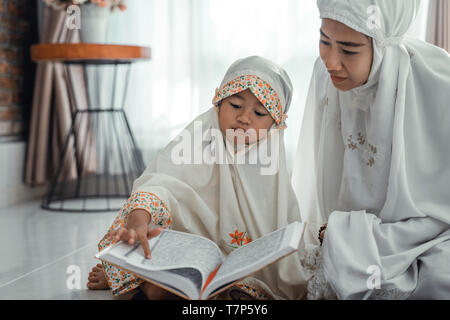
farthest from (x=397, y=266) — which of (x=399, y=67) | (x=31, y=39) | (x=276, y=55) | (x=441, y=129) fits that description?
(x=31, y=39)

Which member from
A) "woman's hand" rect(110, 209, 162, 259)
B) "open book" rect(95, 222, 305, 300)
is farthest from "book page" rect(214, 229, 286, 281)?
"woman's hand" rect(110, 209, 162, 259)

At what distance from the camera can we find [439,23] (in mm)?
2578

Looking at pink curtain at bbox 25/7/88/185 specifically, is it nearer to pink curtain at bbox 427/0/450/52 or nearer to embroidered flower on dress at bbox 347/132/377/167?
pink curtain at bbox 427/0/450/52

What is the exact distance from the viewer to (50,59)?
104 inches

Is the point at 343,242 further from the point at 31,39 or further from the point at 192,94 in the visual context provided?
the point at 31,39

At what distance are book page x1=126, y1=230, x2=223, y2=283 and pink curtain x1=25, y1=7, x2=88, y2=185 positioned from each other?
2.09 meters

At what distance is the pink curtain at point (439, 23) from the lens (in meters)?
2.54

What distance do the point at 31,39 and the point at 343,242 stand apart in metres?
2.69

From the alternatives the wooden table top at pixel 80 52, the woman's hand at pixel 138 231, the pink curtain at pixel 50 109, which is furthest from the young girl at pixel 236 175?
the pink curtain at pixel 50 109

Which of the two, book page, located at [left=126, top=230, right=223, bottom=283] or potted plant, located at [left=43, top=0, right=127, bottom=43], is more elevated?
potted plant, located at [left=43, top=0, right=127, bottom=43]

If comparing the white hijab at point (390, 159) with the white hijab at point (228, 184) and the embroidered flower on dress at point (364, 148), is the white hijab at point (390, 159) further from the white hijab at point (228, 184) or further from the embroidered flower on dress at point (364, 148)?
the white hijab at point (228, 184)

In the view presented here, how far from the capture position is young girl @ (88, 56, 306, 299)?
137cm

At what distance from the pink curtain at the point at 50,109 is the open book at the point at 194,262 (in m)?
Answer: 2.14
